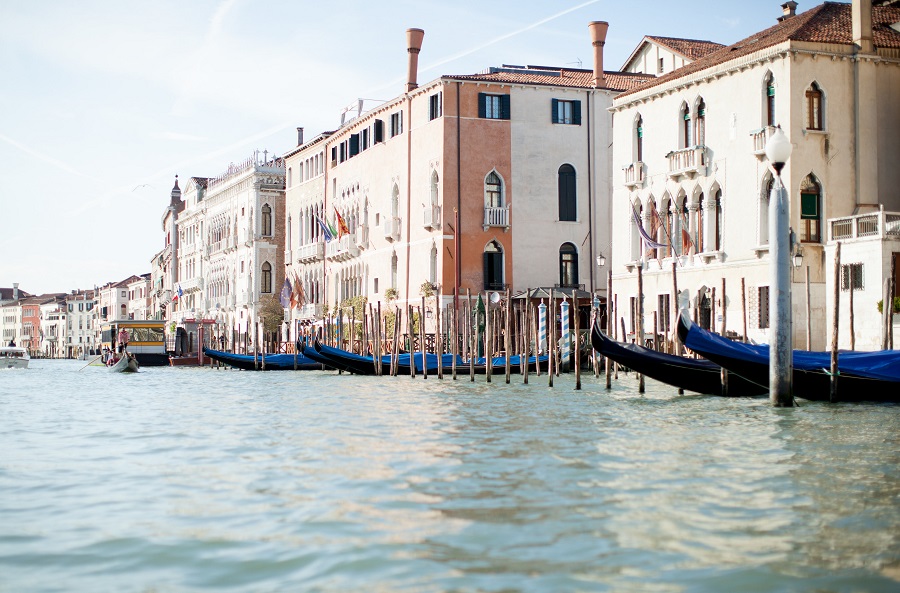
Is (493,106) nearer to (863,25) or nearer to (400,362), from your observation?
(400,362)

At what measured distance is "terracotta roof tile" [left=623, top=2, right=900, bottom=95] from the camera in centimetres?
2120

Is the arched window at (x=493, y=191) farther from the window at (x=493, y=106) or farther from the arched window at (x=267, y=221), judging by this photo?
the arched window at (x=267, y=221)

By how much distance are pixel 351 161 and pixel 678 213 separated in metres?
14.9

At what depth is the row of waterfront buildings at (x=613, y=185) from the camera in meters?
20.9

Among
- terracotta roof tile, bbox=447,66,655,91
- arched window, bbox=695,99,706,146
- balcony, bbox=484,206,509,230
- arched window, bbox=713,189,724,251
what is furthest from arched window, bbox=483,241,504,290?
arched window, bbox=713,189,724,251

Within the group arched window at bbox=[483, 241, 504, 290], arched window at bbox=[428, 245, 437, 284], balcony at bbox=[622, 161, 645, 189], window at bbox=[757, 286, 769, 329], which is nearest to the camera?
window at bbox=[757, 286, 769, 329]

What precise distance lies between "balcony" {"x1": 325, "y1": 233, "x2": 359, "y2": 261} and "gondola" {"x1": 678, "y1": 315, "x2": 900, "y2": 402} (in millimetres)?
22910

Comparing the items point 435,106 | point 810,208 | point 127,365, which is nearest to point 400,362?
point 810,208

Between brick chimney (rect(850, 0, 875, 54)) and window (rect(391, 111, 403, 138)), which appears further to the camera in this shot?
window (rect(391, 111, 403, 138))

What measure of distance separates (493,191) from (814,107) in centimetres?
1057

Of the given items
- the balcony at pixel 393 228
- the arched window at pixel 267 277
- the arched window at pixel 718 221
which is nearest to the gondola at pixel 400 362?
the arched window at pixel 718 221

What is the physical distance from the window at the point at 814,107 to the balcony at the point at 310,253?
68.3ft

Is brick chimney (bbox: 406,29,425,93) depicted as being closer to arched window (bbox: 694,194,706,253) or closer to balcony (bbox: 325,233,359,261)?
balcony (bbox: 325,233,359,261)

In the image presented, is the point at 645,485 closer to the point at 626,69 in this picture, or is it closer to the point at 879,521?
the point at 879,521
